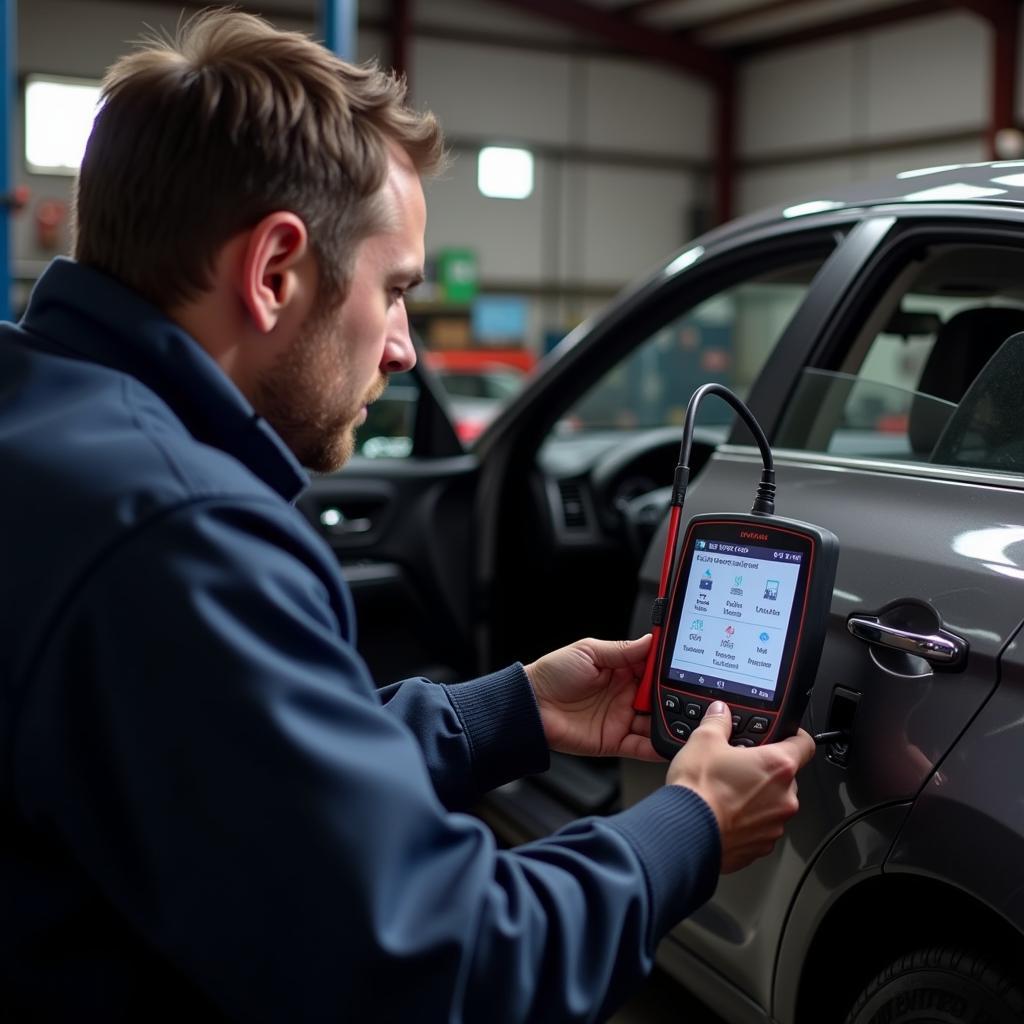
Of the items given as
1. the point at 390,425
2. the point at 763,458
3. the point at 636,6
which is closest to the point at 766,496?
the point at 763,458

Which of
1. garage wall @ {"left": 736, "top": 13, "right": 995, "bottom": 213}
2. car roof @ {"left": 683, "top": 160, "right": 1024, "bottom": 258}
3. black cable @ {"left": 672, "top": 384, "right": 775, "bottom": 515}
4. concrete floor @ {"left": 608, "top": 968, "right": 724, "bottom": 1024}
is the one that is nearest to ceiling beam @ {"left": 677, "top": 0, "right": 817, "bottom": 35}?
garage wall @ {"left": 736, "top": 13, "right": 995, "bottom": 213}

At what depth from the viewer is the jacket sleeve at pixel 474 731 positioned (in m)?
1.63

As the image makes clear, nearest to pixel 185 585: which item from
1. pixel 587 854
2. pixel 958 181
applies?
pixel 587 854

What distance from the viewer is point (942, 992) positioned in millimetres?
1550

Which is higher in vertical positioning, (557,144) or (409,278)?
(557,144)

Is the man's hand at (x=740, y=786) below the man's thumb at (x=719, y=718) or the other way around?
below

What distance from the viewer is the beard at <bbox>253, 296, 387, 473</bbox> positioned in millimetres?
1267

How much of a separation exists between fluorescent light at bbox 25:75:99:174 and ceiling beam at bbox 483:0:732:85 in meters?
5.41

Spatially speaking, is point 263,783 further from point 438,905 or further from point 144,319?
point 144,319

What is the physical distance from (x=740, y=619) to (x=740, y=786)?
343mm

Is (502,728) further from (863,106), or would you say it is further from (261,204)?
(863,106)

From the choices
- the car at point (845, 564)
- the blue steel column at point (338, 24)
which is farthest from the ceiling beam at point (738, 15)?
the car at point (845, 564)

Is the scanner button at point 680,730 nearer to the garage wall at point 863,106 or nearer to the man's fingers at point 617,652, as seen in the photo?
the man's fingers at point 617,652

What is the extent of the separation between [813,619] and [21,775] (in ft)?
3.03
